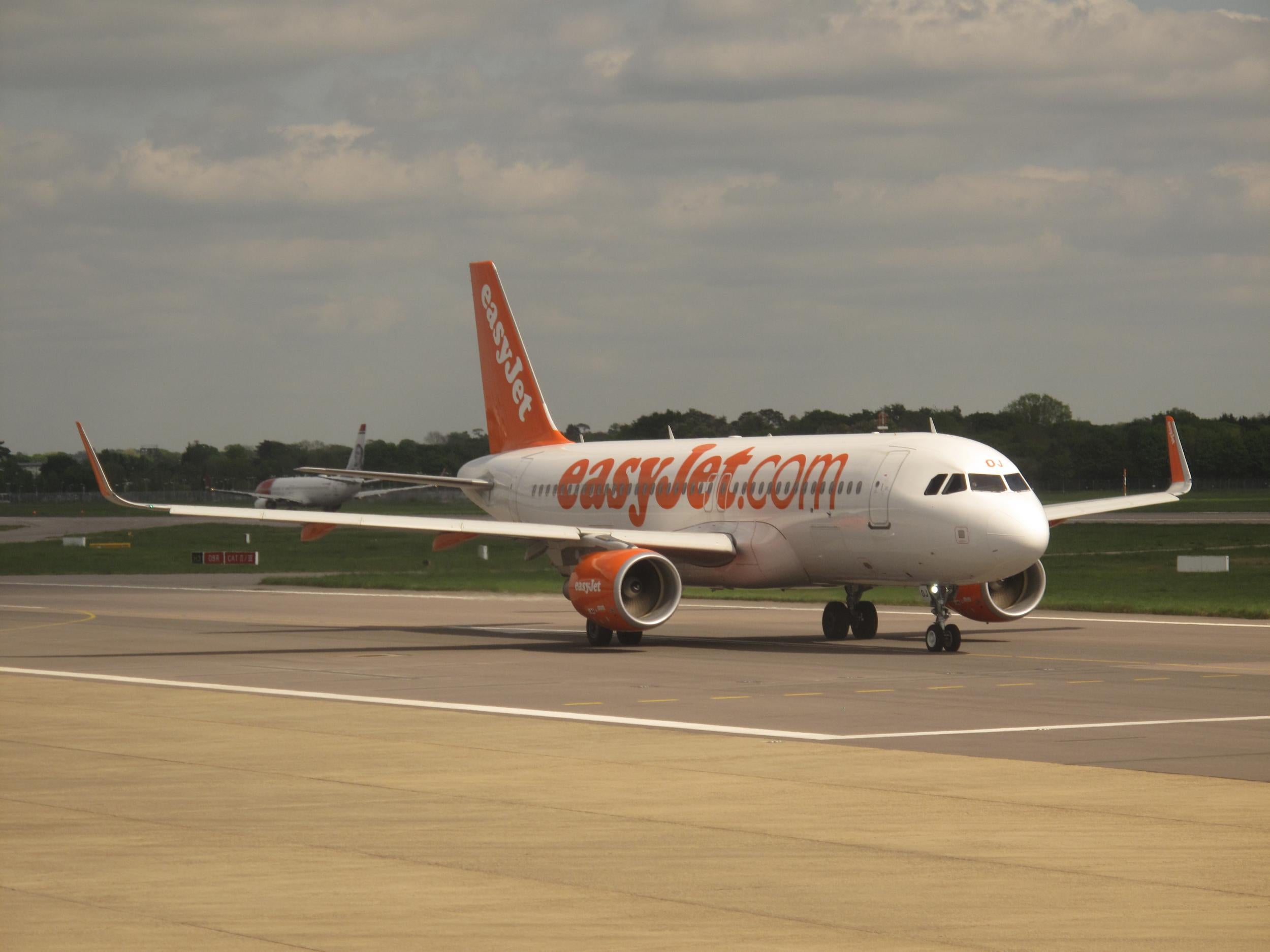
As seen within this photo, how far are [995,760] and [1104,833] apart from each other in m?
4.07

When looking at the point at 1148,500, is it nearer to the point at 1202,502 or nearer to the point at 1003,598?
the point at 1003,598

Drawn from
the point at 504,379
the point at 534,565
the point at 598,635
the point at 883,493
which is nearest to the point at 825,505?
the point at 883,493

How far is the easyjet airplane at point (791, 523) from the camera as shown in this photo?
3139 cm

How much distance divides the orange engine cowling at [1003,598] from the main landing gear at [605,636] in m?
6.35

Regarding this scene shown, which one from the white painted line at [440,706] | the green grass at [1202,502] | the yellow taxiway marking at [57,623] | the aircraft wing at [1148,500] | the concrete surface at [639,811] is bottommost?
the yellow taxiway marking at [57,623]

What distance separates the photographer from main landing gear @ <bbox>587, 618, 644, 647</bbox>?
34.1 metres

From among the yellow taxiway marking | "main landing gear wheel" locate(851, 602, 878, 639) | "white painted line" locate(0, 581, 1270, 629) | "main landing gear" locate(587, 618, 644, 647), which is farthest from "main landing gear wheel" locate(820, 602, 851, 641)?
the yellow taxiway marking

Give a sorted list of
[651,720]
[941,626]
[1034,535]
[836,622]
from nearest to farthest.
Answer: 1. [651,720]
2. [1034,535]
3. [941,626]
4. [836,622]

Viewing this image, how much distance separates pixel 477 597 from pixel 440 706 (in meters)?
30.3

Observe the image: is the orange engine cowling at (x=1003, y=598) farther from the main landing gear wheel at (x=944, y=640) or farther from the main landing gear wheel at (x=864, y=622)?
the main landing gear wheel at (x=944, y=640)

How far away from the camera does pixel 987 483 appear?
3166 cm

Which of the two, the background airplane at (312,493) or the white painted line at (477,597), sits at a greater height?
the background airplane at (312,493)

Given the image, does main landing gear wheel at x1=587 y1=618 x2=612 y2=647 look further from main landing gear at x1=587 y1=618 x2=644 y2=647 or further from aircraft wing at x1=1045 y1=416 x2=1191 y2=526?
aircraft wing at x1=1045 y1=416 x2=1191 y2=526

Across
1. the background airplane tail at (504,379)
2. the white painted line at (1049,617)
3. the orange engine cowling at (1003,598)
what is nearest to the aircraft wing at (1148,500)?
the orange engine cowling at (1003,598)
